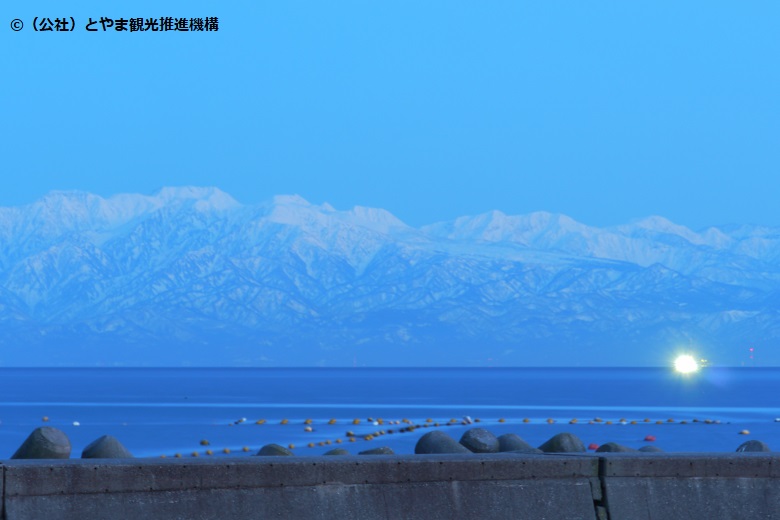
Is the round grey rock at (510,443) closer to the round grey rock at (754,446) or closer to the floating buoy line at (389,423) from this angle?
the round grey rock at (754,446)

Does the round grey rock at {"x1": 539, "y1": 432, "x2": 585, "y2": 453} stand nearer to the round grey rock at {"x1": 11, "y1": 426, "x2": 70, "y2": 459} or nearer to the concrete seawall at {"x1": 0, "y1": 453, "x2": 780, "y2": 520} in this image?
the round grey rock at {"x1": 11, "y1": 426, "x2": 70, "y2": 459}

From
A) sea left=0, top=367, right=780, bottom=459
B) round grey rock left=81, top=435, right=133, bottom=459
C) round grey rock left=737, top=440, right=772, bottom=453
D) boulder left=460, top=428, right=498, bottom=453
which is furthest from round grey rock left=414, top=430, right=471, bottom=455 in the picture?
sea left=0, top=367, right=780, bottom=459

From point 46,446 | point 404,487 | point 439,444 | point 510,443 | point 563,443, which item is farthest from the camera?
point 510,443

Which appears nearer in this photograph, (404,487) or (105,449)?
(404,487)

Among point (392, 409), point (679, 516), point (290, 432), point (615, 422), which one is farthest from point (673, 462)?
point (392, 409)

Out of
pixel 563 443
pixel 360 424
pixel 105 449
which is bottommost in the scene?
pixel 105 449

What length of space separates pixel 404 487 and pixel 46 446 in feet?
26.5

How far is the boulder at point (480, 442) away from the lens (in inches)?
893

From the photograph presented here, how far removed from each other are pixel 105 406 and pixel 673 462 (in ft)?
335

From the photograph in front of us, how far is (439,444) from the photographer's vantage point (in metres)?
20.6

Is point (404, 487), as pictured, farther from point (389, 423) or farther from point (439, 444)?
point (389, 423)

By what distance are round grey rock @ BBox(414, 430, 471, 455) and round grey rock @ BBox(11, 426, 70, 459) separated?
18.1 ft

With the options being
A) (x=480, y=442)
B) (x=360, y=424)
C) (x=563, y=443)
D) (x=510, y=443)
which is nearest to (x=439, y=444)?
(x=563, y=443)

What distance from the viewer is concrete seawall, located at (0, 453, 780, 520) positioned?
980cm
